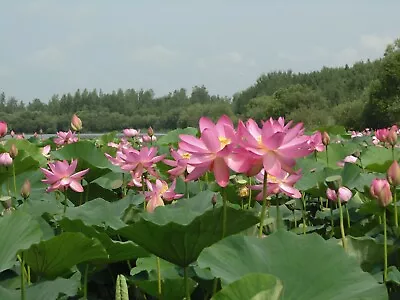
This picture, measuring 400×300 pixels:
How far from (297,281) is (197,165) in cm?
22

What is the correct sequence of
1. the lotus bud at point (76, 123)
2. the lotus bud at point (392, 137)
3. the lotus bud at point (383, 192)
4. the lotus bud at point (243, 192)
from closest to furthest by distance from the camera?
the lotus bud at point (383, 192) → the lotus bud at point (243, 192) → the lotus bud at point (392, 137) → the lotus bud at point (76, 123)

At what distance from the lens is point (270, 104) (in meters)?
36.8

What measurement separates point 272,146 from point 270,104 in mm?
36274

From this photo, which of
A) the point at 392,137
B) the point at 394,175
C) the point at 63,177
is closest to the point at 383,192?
the point at 394,175

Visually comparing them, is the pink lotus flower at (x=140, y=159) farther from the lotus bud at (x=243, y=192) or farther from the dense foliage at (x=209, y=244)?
the lotus bud at (x=243, y=192)

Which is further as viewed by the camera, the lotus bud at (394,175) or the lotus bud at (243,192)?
the lotus bud at (243,192)

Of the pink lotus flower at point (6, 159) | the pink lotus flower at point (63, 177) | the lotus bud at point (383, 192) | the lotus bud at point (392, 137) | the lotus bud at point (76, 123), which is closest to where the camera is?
the lotus bud at point (383, 192)

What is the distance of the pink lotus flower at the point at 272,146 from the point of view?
839 mm

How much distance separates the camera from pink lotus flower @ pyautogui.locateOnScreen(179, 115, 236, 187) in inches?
33.4

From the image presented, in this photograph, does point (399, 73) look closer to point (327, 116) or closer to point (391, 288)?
point (327, 116)

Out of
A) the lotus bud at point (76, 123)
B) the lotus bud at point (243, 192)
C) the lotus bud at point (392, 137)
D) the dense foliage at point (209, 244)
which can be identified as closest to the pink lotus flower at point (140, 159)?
the dense foliage at point (209, 244)

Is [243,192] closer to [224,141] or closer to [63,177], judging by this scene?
[63,177]

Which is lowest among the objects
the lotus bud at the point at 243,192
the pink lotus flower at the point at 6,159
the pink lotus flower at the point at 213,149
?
the lotus bud at the point at 243,192

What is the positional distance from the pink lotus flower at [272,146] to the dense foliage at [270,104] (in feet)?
33.2
